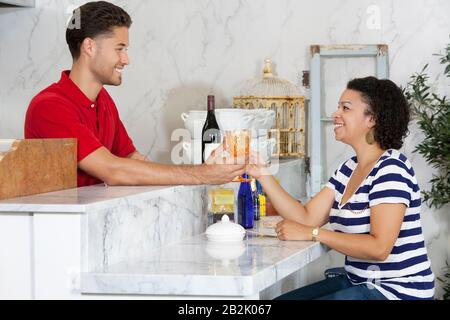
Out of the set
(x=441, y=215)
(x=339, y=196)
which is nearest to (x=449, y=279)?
(x=441, y=215)

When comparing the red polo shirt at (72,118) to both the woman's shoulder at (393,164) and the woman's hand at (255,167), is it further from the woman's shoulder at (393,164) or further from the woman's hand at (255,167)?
the woman's shoulder at (393,164)

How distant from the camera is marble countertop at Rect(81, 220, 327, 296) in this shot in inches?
65.0

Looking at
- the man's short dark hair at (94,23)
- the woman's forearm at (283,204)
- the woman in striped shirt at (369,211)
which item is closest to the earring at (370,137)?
the woman in striped shirt at (369,211)

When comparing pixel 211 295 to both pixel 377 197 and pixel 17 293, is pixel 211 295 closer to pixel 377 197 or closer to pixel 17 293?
pixel 17 293

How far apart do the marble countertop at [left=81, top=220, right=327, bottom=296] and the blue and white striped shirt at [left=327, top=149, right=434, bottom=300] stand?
27 centimetres

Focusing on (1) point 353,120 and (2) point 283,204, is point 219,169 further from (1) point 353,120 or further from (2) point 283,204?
(1) point 353,120

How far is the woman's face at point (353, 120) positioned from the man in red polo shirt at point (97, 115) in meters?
0.34

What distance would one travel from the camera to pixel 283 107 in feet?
11.7

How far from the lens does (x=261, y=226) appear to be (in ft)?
8.22

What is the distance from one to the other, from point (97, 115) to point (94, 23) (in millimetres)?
302

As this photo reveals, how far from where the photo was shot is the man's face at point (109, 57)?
2.58 m

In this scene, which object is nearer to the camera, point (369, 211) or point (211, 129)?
point (369, 211)

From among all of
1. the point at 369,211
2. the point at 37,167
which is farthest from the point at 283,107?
the point at 37,167
